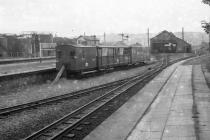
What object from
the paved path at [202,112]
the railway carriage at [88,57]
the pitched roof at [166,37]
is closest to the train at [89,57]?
the railway carriage at [88,57]

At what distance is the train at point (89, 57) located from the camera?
26.4 meters

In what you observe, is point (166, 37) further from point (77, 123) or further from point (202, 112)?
point (77, 123)

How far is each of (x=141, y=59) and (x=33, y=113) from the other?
34.5m

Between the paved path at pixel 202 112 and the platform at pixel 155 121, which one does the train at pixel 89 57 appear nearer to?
the platform at pixel 155 121

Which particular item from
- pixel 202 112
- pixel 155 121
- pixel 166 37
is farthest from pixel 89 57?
pixel 166 37

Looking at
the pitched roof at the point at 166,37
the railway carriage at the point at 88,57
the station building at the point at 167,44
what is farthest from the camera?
the pitched roof at the point at 166,37

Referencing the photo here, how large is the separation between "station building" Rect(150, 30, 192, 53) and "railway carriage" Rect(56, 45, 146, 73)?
2062 inches

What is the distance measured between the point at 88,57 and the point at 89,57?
22 cm

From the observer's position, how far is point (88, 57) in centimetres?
2806

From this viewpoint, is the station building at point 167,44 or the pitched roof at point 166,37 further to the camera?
the pitched roof at point 166,37

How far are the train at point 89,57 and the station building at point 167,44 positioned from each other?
169ft

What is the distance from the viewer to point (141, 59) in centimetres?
4594

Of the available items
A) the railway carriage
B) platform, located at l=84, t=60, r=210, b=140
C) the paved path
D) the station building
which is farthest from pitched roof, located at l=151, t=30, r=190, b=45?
platform, located at l=84, t=60, r=210, b=140

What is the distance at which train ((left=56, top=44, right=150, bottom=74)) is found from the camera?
26438 mm
